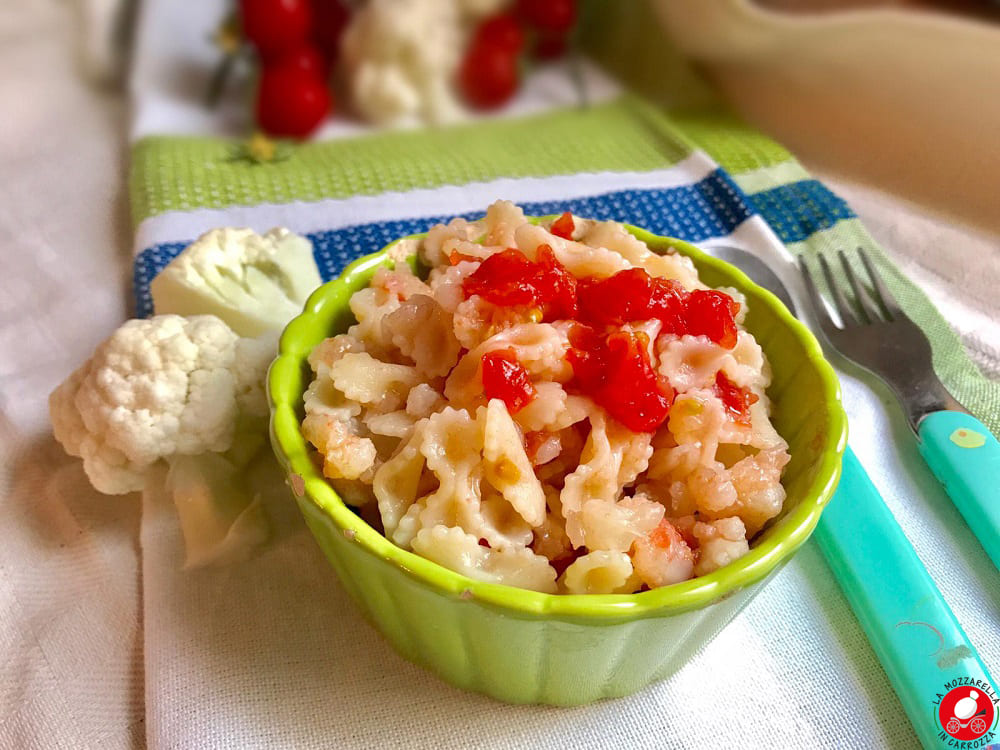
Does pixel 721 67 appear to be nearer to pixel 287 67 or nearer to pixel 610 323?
pixel 287 67

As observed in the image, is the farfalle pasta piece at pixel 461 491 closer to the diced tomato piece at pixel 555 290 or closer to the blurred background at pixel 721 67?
the diced tomato piece at pixel 555 290

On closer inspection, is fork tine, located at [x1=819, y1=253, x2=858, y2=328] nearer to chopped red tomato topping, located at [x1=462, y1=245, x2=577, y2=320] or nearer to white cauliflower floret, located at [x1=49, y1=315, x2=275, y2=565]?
chopped red tomato topping, located at [x1=462, y1=245, x2=577, y2=320]

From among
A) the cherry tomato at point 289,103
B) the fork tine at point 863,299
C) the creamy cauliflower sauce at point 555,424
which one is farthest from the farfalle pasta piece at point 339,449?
the cherry tomato at point 289,103

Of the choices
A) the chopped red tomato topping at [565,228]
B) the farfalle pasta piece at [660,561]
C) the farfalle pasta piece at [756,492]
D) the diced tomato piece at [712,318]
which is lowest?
the farfalle pasta piece at [660,561]

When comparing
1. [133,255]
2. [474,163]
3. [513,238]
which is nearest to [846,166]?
[474,163]

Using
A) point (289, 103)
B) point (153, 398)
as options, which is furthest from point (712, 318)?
point (289, 103)
